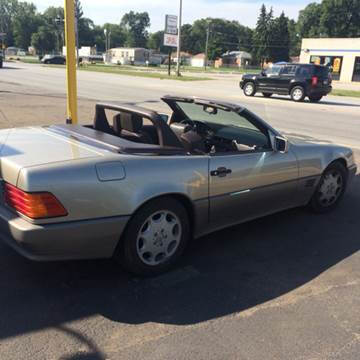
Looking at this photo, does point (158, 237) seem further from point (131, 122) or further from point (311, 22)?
point (311, 22)

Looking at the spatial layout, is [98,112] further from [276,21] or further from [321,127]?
[276,21]

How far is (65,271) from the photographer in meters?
3.51

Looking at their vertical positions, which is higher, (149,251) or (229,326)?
(149,251)

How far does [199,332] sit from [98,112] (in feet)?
7.49

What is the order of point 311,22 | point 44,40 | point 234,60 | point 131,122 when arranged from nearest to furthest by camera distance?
point 131,122
point 311,22
point 234,60
point 44,40

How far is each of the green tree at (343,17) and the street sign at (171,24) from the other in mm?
61720

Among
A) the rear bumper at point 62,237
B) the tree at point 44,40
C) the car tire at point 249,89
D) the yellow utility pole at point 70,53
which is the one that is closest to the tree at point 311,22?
the tree at point 44,40

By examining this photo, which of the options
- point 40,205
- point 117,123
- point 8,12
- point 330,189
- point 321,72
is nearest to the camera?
point 40,205

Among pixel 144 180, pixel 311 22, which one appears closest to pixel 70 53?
pixel 144 180

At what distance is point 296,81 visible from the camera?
2089cm

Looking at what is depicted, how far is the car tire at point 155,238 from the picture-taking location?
3.25m

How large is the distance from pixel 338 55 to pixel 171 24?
18639 mm

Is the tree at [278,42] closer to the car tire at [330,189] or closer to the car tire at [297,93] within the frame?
the car tire at [297,93]

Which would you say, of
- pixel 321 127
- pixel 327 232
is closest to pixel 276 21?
pixel 321 127
